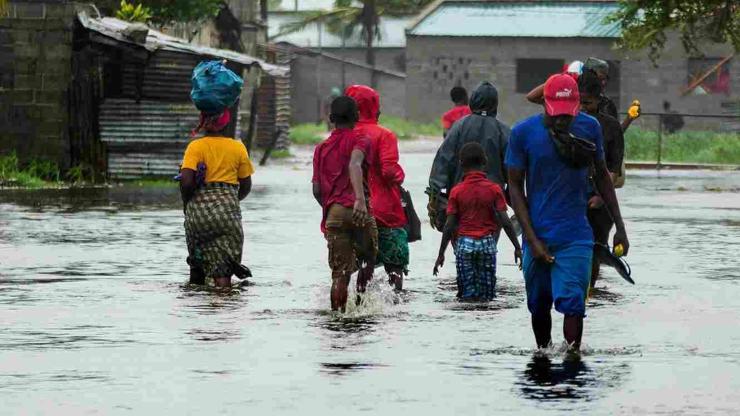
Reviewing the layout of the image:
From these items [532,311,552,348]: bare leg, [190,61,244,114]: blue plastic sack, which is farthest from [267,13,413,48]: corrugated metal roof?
[532,311,552,348]: bare leg

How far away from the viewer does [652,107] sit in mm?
65062

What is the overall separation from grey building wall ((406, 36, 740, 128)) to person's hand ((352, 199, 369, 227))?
5126 cm

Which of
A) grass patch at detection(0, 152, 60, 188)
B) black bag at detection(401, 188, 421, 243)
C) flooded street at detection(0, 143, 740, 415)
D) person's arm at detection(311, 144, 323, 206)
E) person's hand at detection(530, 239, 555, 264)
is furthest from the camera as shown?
grass patch at detection(0, 152, 60, 188)

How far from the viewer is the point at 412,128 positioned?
6994 cm

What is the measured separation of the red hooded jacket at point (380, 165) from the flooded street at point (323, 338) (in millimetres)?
595

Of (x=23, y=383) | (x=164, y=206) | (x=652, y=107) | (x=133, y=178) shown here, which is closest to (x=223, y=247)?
(x=23, y=383)

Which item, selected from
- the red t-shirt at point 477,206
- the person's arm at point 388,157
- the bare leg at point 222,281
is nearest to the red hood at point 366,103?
the person's arm at point 388,157

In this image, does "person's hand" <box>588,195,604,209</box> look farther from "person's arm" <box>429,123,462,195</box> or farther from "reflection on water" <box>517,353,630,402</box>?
"reflection on water" <box>517,353,630,402</box>

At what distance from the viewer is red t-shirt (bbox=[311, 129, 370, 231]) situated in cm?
1311

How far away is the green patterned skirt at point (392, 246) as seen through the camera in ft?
47.0

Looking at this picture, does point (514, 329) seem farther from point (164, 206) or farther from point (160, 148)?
point (160, 148)

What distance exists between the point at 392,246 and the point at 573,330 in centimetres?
378

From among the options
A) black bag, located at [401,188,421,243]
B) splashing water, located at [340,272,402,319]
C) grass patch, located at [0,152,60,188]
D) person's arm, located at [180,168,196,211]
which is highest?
person's arm, located at [180,168,196,211]

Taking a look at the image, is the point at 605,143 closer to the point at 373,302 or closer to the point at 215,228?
the point at 373,302
